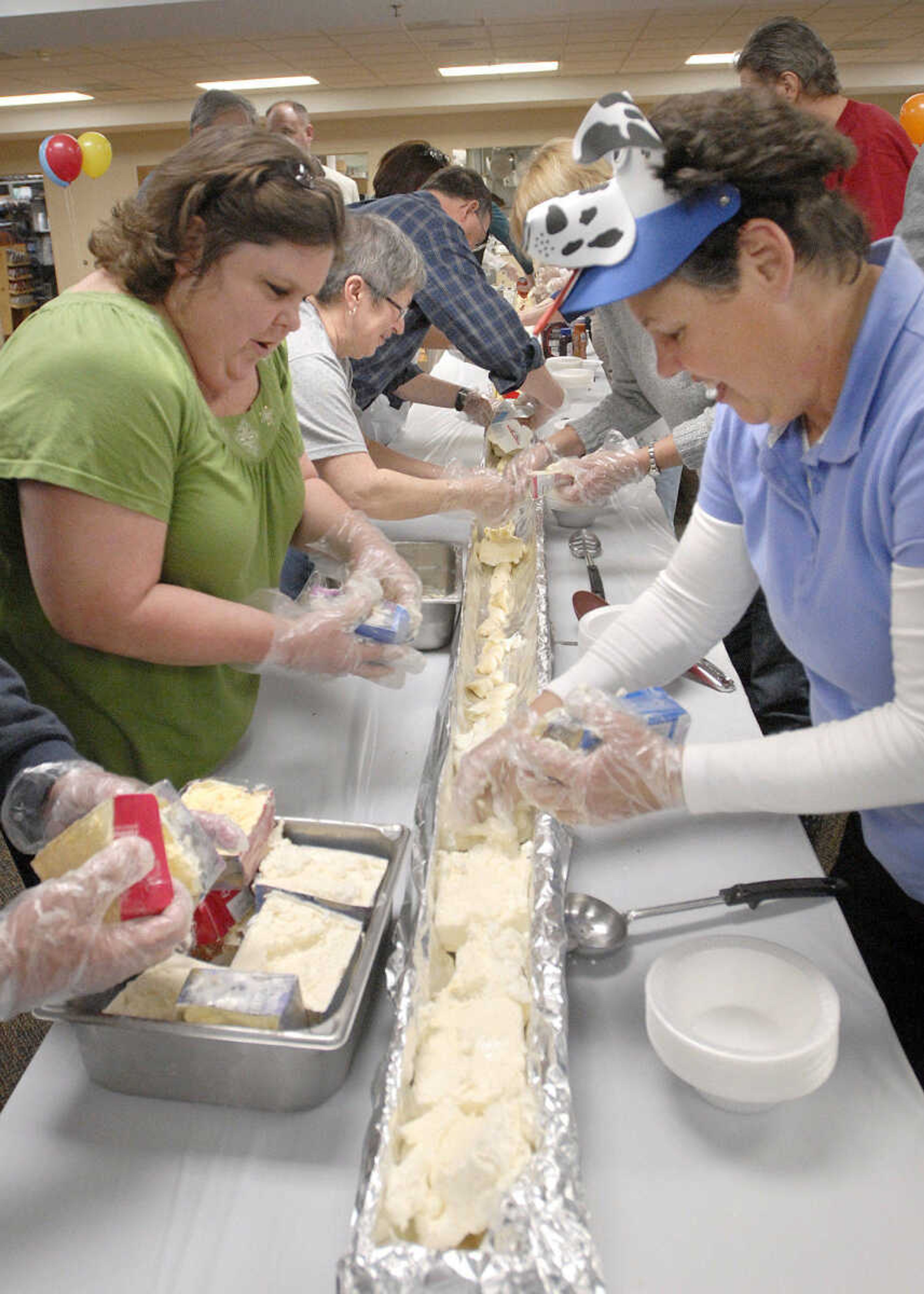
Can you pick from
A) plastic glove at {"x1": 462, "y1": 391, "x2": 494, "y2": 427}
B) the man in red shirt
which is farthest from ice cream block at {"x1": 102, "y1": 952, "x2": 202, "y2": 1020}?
the man in red shirt

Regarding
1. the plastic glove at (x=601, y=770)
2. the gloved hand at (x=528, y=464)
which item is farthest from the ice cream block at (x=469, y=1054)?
the gloved hand at (x=528, y=464)

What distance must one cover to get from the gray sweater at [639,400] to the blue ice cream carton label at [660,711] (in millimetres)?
1130

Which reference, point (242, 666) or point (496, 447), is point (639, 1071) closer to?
point (242, 666)

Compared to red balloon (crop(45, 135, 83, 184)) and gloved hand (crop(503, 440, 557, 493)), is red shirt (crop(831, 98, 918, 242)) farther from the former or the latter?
red balloon (crop(45, 135, 83, 184))

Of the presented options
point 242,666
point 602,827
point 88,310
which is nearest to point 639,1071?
point 602,827

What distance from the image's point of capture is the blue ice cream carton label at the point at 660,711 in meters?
1.33

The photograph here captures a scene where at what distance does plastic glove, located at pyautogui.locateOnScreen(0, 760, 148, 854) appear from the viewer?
1141 millimetres

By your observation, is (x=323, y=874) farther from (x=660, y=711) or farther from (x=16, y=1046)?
(x=16, y=1046)

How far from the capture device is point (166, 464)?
1347mm

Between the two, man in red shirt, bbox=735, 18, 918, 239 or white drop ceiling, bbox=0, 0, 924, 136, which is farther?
white drop ceiling, bbox=0, 0, 924, 136

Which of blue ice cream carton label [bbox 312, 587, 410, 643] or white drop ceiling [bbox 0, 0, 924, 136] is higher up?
white drop ceiling [bbox 0, 0, 924, 136]

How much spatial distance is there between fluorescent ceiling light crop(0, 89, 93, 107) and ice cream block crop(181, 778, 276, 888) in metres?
15.2

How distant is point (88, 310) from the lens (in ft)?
4.33

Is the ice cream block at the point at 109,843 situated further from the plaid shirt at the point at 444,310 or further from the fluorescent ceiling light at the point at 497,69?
the fluorescent ceiling light at the point at 497,69
